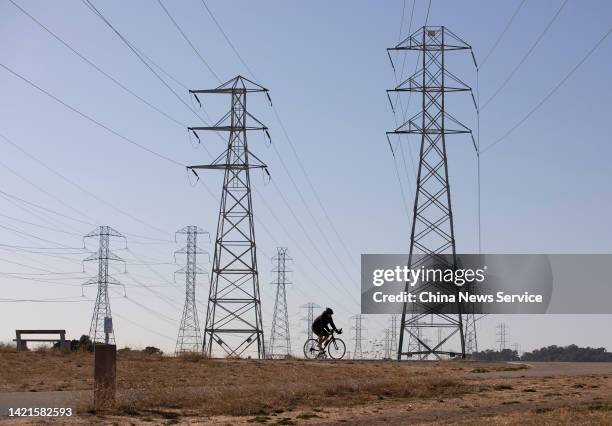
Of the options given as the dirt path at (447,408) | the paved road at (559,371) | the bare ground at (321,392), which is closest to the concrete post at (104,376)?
the bare ground at (321,392)

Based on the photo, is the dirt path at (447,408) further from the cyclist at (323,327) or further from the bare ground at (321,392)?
the cyclist at (323,327)

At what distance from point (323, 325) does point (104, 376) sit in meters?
19.1

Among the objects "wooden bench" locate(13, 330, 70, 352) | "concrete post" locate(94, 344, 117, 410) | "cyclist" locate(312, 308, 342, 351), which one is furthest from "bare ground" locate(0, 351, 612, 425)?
"wooden bench" locate(13, 330, 70, 352)

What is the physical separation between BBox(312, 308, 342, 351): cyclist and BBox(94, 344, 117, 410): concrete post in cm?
1819

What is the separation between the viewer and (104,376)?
23250 millimetres

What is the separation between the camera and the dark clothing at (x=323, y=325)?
41.2 metres

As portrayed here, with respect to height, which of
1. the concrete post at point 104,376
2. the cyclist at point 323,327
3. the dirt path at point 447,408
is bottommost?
the dirt path at point 447,408

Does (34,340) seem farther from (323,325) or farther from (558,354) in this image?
(558,354)

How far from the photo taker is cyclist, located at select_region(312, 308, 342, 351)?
41.2 metres

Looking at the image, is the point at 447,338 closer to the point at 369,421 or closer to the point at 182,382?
the point at 182,382

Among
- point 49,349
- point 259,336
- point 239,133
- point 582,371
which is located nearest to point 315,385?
point 582,371

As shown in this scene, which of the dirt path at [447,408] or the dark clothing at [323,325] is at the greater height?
the dark clothing at [323,325]

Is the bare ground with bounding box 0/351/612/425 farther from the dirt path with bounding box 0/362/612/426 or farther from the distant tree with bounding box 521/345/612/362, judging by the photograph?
the distant tree with bounding box 521/345/612/362

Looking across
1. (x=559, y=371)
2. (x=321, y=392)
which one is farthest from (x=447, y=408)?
(x=559, y=371)
